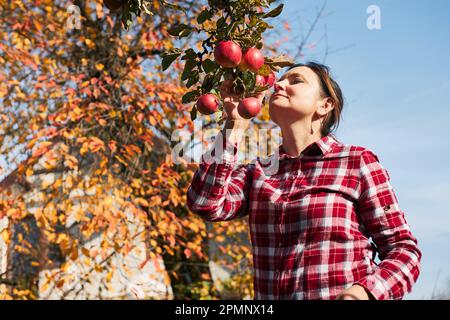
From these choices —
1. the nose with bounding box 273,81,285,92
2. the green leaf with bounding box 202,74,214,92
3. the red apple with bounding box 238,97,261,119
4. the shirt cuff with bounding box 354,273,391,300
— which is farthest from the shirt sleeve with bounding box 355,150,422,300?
the green leaf with bounding box 202,74,214,92

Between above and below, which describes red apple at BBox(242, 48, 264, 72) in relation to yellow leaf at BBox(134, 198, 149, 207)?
below

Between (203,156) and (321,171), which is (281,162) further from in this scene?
(203,156)

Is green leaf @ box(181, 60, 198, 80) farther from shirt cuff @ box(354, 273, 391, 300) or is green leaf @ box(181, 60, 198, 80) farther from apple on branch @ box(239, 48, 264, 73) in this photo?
shirt cuff @ box(354, 273, 391, 300)

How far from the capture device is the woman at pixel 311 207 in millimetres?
1715

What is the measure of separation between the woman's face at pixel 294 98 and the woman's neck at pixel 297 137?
28 mm

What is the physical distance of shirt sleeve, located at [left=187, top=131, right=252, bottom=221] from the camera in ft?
6.03

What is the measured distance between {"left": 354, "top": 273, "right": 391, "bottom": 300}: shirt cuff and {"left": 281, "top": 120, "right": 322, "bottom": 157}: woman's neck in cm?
51

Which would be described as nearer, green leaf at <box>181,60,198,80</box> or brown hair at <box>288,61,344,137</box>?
green leaf at <box>181,60,198,80</box>

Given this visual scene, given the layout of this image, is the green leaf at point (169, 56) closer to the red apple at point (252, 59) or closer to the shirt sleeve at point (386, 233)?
the red apple at point (252, 59)

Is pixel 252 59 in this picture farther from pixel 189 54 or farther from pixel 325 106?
pixel 325 106

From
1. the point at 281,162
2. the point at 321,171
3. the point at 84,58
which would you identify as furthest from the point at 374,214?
the point at 84,58

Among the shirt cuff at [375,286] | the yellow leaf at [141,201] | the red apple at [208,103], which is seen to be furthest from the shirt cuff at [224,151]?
the yellow leaf at [141,201]

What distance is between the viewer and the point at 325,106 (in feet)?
6.63
